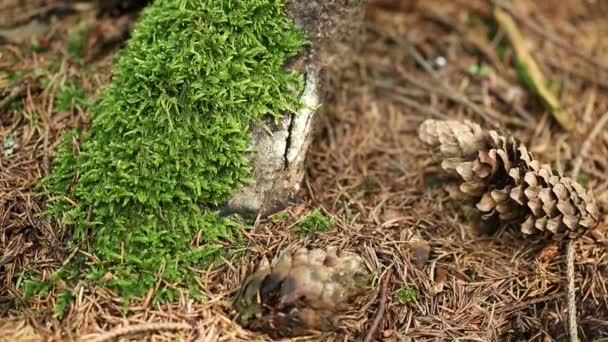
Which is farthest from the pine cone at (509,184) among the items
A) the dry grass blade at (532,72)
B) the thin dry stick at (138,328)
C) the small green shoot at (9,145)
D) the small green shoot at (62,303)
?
the small green shoot at (9,145)

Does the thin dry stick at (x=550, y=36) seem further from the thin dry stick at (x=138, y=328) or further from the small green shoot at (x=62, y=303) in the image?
the small green shoot at (x=62, y=303)

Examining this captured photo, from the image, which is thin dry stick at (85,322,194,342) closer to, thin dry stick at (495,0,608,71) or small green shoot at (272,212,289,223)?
small green shoot at (272,212,289,223)

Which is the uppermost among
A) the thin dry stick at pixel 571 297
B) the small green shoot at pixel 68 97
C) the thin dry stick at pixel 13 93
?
the thin dry stick at pixel 13 93

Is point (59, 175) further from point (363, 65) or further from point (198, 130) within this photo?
point (363, 65)

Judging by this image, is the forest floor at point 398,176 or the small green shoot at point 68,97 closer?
the forest floor at point 398,176

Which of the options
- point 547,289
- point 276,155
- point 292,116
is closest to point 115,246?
point 276,155

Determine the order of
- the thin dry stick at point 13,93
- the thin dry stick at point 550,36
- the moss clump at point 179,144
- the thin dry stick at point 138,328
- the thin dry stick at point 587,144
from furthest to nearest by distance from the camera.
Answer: the thin dry stick at point 550,36, the thin dry stick at point 587,144, the thin dry stick at point 13,93, the moss clump at point 179,144, the thin dry stick at point 138,328
